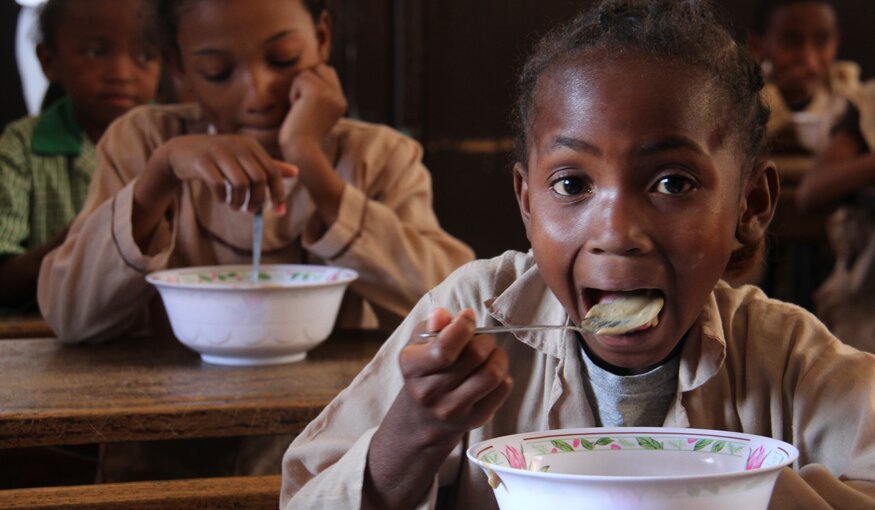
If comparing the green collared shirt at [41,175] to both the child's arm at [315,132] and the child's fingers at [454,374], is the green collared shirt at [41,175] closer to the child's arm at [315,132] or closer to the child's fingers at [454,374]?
the child's arm at [315,132]

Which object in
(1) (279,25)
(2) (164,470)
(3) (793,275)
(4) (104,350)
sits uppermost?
(1) (279,25)

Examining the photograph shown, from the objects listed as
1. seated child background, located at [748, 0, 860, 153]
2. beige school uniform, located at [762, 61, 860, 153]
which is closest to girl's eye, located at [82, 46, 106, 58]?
beige school uniform, located at [762, 61, 860, 153]

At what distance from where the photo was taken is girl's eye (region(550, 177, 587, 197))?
3.34ft

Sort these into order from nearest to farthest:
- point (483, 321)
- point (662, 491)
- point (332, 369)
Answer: point (662, 491)
point (483, 321)
point (332, 369)

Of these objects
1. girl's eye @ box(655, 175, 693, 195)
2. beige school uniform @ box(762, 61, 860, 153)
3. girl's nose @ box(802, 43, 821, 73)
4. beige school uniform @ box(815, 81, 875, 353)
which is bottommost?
beige school uniform @ box(815, 81, 875, 353)

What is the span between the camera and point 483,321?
3.80 ft

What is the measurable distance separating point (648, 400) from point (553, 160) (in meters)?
0.25

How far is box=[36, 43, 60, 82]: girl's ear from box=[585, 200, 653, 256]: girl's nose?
93.2 inches

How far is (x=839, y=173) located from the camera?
351 cm

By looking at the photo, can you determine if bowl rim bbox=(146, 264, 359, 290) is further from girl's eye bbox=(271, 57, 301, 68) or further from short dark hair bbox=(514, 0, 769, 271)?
short dark hair bbox=(514, 0, 769, 271)

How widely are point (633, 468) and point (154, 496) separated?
565 millimetres

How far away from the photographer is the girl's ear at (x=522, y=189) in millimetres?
1159

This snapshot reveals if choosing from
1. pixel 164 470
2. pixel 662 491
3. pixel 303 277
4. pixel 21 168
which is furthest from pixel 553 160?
pixel 21 168

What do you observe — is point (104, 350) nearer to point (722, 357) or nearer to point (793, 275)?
point (722, 357)
